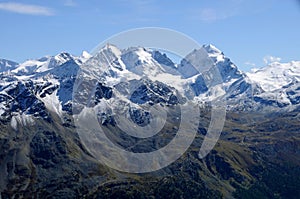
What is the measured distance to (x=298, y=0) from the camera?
202 ft
